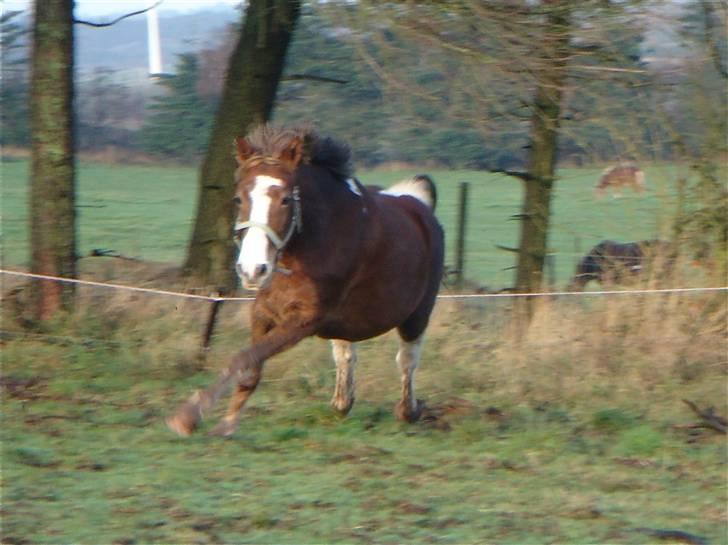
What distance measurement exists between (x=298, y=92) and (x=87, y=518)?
10617mm

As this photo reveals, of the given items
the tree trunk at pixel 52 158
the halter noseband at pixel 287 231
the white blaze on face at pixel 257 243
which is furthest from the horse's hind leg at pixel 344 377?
the tree trunk at pixel 52 158

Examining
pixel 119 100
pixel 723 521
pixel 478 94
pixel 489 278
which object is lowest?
pixel 723 521

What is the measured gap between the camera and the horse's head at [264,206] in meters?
5.75

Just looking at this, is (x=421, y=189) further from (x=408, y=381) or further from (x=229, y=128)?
(x=229, y=128)

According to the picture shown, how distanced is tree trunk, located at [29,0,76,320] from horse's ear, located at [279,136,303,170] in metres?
3.94

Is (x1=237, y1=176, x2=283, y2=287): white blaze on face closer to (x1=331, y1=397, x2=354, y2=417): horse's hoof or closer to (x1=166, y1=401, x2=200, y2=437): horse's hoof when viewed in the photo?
(x1=166, y1=401, x2=200, y2=437): horse's hoof

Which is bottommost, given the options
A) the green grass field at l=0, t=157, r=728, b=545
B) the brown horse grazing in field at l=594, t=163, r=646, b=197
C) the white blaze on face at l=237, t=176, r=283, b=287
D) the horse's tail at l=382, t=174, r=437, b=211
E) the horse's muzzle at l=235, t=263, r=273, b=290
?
the green grass field at l=0, t=157, r=728, b=545

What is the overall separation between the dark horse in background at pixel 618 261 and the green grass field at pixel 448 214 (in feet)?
0.41

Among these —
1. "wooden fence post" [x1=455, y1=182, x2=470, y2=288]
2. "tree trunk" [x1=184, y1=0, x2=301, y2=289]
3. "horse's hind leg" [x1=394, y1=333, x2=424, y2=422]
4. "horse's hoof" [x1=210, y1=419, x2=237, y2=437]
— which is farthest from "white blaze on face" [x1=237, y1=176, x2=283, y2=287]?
"wooden fence post" [x1=455, y1=182, x2=470, y2=288]

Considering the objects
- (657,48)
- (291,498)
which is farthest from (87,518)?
(657,48)

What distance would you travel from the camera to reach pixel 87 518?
188 inches

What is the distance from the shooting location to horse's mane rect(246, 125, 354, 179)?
20.9 ft

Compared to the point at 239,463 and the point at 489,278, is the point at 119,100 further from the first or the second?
the point at 239,463

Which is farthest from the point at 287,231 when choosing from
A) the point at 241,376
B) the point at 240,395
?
the point at 240,395
